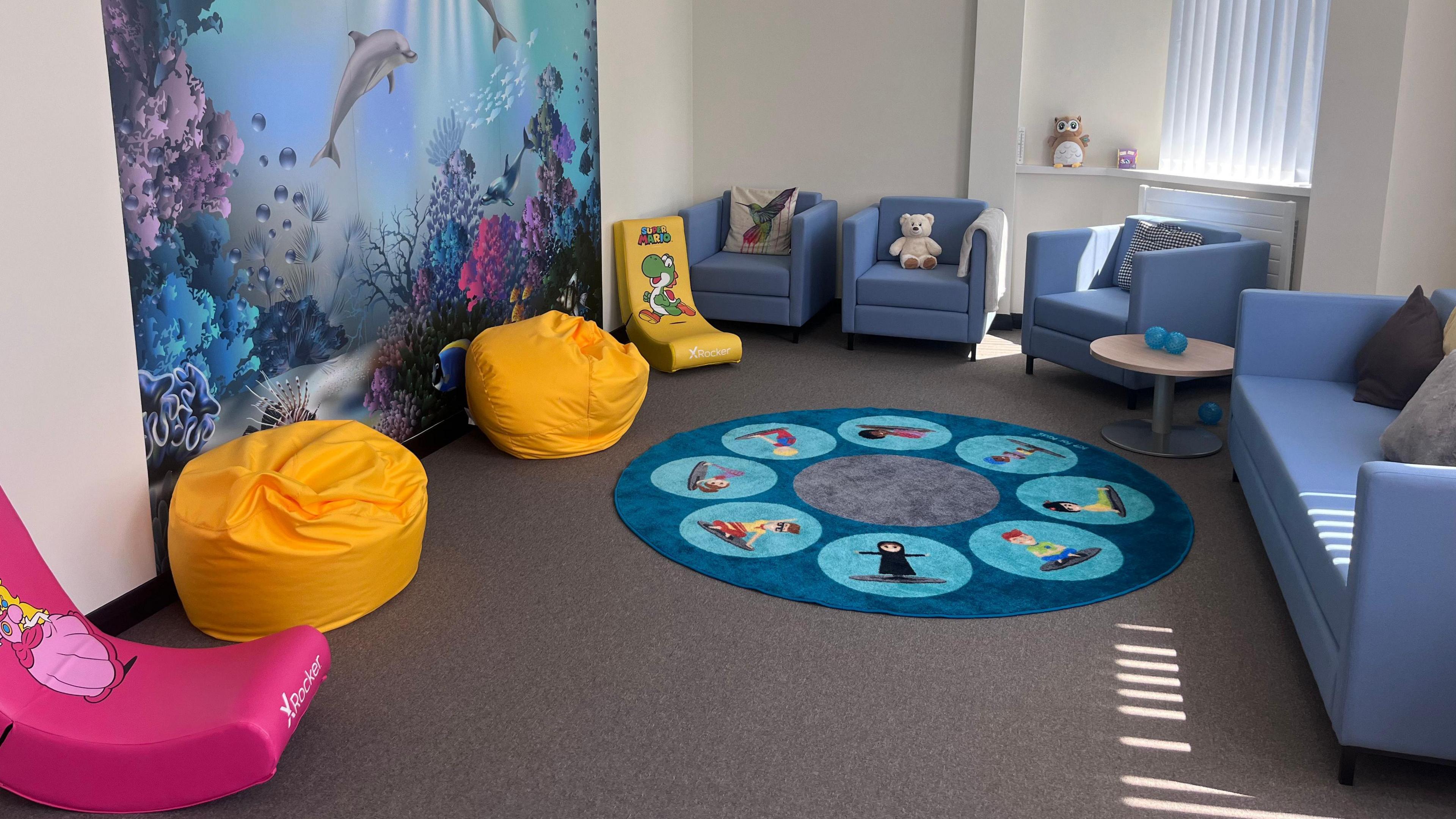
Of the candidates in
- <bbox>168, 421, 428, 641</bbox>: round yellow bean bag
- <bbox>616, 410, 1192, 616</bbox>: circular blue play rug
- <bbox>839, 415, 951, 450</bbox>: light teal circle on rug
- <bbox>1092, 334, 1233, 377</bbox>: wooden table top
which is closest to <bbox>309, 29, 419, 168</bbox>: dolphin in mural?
<bbox>168, 421, 428, 641</bbox>: round yellow bean bag

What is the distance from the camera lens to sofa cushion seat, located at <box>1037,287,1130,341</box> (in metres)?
5.35

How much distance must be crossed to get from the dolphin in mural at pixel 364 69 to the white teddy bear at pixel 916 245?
10.6ft

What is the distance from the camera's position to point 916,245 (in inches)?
261

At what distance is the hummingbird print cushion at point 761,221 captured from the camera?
22.7ft

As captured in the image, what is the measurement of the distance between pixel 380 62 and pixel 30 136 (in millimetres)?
1627

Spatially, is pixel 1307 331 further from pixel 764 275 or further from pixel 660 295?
pixel 660 295

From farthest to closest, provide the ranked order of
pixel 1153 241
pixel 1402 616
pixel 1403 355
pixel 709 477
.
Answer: pixel 1153 241
pixel 709 477
pixel 1403 355
pixel 1402 616

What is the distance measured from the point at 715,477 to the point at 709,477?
26 millimetres

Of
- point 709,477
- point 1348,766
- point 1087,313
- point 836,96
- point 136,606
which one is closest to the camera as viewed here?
point 1348,766

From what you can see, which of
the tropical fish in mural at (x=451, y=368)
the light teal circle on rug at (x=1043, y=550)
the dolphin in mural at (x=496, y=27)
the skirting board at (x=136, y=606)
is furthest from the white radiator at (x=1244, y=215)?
the skirting board at (x=136, y=606)

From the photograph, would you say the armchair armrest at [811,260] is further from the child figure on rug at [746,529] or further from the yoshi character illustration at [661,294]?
the child figure on rug at [746,529]

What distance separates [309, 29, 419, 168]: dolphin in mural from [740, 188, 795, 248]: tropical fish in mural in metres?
2.93

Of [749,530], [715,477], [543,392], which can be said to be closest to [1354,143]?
[715,477]

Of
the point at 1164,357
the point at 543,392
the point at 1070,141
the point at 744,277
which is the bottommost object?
the point at 543,392
